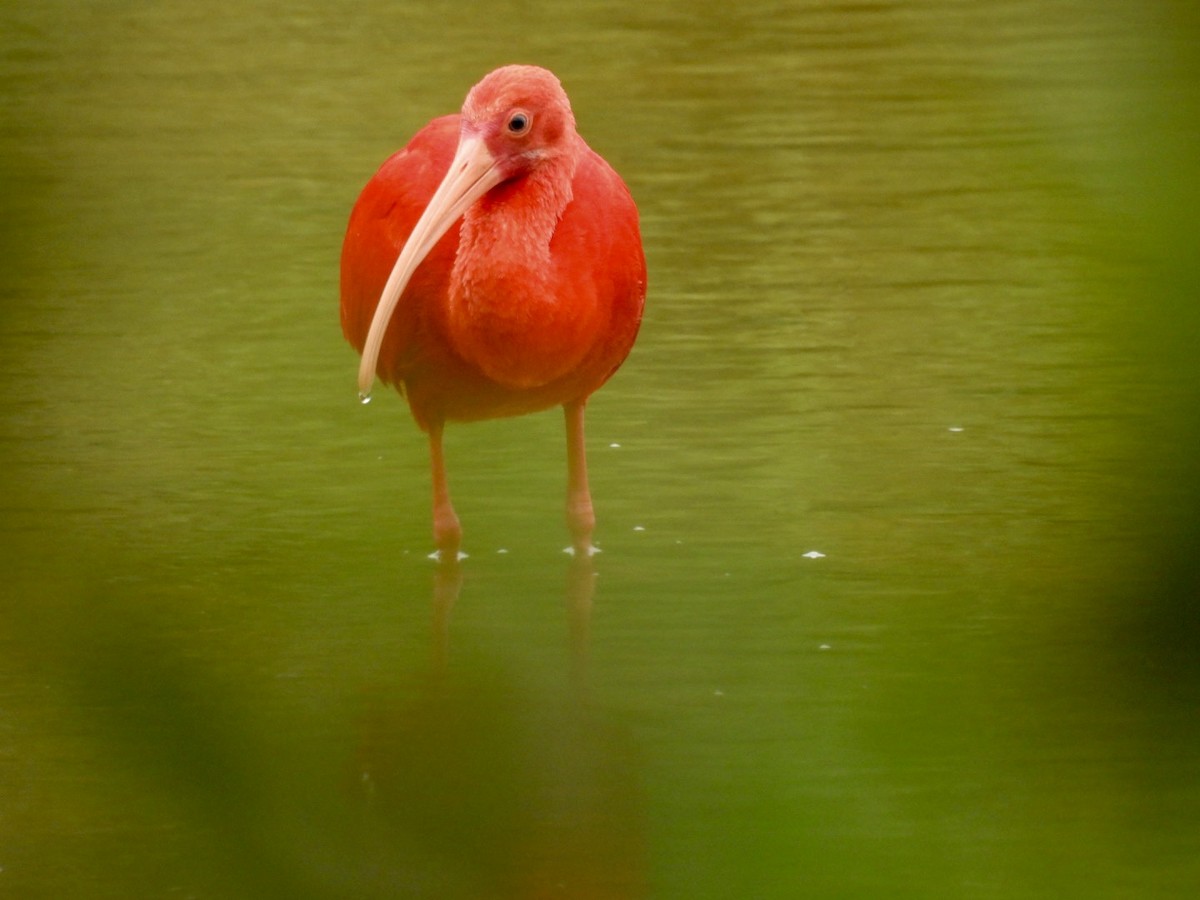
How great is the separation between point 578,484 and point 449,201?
765 millimetres

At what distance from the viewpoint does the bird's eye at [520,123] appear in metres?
2.90

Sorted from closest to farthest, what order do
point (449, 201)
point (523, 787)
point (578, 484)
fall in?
point (523, 787)
point (449, 201)
point (578, 484)

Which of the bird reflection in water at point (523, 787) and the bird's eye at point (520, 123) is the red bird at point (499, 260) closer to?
the bird's eye at point (520, 123)

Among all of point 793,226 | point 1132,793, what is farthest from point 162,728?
point 793,226

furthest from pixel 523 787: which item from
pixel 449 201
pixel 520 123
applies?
pixel 520 123

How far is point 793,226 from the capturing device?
525 cm

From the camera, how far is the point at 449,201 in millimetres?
2865

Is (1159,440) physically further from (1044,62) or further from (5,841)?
(5,841)

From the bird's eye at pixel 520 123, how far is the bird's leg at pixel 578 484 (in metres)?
0.67

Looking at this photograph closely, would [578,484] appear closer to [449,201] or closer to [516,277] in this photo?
[516,277]

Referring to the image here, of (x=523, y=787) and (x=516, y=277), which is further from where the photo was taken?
(x=516, y=277)

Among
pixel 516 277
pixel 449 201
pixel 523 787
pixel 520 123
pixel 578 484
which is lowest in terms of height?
pixel 523 787

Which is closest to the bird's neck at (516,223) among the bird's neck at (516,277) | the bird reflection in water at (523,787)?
the bird's neck at (516,277)

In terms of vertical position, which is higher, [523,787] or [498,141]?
[498,141]
